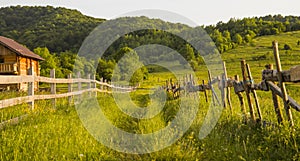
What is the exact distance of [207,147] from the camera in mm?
5203

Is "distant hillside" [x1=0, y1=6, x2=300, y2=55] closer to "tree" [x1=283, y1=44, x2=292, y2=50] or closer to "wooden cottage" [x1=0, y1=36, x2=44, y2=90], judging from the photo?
"tree" [x1=283, y1=44, x2=292, y2=50]

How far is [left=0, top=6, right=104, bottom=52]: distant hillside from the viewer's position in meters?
90.4

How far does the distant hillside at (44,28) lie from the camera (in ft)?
297

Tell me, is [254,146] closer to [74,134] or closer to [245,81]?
[245,81]

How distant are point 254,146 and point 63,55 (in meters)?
77.9

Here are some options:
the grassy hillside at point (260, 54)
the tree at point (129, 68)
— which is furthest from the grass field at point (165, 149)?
the grassy hillside at point (260, 54)

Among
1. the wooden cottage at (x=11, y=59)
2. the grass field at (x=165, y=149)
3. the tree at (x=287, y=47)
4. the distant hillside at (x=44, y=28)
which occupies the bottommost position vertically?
the grass field at (x=165, y=149)

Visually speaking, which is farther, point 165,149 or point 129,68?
point 129,68

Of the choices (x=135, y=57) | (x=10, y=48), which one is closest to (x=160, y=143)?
(x=10, y=48)

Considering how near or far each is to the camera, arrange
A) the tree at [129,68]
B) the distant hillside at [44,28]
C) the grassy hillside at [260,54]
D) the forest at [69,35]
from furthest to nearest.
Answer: the distant hillside at [44,28], the grassy hillside at [260,54], the forest at [69,35], the tree at [129,68]

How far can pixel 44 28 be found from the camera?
102938mm

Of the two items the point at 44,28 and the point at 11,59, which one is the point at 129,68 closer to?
the point at 11,59

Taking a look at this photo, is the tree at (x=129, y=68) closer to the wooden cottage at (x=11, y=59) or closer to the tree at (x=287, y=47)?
the wooden cottage at (x=11, y=59)

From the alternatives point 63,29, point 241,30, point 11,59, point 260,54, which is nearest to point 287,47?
point 260,54
